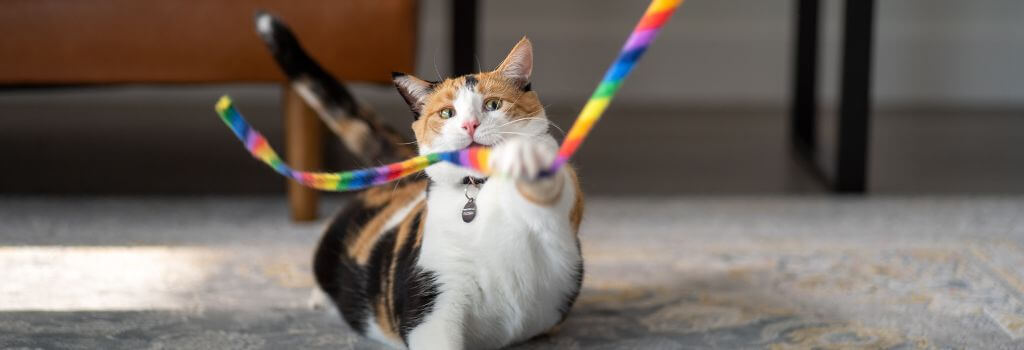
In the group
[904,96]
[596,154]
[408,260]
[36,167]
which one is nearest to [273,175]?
[36,167]

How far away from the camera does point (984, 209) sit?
5.34 ft

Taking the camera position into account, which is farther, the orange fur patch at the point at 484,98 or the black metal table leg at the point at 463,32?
the black metal table leg at the point at 463,32

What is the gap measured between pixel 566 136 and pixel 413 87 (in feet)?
0.53

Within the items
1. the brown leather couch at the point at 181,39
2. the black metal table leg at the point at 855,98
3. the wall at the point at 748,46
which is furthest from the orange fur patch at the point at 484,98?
the wall at the point at 748,46

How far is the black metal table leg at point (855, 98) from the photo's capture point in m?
1.71

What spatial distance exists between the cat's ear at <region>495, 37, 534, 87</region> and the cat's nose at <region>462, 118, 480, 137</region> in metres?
0.05

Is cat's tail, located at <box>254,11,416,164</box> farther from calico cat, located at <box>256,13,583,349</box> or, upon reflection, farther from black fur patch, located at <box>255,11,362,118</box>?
calico cat, located at <box>256,13,583,349</box>

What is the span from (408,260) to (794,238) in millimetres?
686

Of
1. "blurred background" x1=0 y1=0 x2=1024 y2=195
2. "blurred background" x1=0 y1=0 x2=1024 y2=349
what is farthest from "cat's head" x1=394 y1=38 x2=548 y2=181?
"blurred background" x1=0 y1=0 x2=1024 y2=195

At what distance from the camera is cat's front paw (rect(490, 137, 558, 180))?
717mm

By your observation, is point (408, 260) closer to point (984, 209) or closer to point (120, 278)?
point (120, 278)

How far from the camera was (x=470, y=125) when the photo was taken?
0.83 m

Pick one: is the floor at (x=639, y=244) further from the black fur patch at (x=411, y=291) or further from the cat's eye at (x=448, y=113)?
the cat's eye at (x=448, y=113)

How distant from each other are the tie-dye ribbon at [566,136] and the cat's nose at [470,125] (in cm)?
Answer: 4
